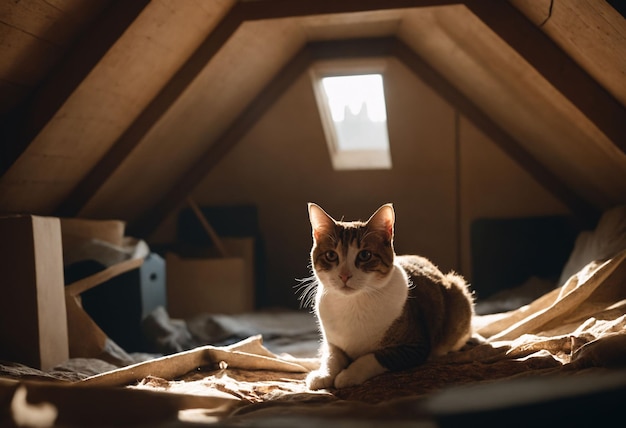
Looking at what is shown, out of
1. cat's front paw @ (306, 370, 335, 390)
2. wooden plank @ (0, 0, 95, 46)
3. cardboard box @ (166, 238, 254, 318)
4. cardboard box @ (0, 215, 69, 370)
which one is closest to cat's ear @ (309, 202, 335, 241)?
cat's front paw @ (306, 370, 335, 390)

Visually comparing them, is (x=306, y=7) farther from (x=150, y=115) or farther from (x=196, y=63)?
(x=150, y=115)

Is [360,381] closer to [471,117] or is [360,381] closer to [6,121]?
[6,121]

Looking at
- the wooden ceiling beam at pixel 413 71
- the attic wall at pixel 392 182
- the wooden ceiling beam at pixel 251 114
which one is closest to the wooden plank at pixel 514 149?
the wooden ceiling beam at pixel 413 71

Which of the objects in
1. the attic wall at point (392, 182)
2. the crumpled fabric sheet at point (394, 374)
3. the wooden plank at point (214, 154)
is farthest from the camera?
the attic wall at point (392, 182)

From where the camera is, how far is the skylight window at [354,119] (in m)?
5.11

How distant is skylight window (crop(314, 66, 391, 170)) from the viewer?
511 cm

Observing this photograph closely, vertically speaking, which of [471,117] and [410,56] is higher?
[410,56]

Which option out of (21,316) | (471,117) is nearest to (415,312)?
(21,316)

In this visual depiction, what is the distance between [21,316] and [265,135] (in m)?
3.00

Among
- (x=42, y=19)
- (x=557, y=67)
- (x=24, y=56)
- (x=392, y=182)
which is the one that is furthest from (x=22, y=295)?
(x=392, y=182)

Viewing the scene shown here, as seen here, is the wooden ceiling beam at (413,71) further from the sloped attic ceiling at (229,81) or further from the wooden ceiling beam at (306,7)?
the wooden ceiling beam at (306,7)

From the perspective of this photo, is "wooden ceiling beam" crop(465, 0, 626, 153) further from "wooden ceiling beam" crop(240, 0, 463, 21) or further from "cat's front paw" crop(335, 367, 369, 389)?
"cat's front paw" crop(335, 367, 369, 389)

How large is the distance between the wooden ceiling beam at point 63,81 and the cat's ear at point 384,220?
1.40 metres

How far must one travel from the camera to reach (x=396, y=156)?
516 centimetres
